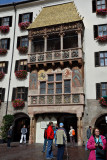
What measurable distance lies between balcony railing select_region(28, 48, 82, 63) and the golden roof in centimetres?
362

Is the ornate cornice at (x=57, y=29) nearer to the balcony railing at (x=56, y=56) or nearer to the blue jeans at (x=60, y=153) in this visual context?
the balcony railing at (x=56, y=56)

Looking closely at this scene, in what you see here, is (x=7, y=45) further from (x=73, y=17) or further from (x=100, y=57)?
(x=100, y=57)

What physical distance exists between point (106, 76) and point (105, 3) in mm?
9233

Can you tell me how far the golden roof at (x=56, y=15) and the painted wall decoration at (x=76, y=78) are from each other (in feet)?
19.6

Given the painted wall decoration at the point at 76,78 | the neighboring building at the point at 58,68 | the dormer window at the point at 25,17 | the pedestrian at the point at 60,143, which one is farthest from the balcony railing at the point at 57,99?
the dormer window at the point at 25,17

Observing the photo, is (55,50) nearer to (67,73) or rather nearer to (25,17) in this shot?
(67,73)

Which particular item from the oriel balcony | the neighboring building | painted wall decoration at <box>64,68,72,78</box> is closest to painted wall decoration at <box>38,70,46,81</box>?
the neighboring building

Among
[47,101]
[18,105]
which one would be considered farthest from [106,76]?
[18,105]

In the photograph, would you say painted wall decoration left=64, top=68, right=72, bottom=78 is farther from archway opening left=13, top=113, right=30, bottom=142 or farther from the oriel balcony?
archway opening left=13, top=113, right=30, bottom=142

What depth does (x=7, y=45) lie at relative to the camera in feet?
79.8

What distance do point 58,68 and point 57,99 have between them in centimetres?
359

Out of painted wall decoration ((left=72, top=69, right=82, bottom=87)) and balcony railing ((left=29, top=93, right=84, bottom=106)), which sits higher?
painted wall decoration ((left=72, top=69, right=82, bottom=87))

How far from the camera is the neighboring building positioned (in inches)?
758

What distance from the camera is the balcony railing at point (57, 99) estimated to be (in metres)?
18.9
